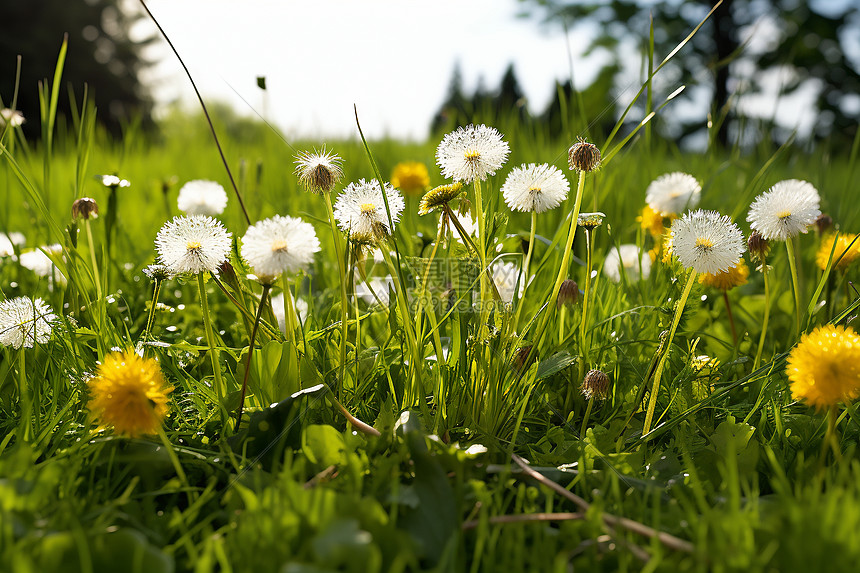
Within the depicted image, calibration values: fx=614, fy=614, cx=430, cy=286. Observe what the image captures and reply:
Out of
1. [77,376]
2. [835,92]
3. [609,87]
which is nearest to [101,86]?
[609,87]

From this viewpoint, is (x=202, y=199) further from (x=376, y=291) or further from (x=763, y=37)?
(x=763, y=37)

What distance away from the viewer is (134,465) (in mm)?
756

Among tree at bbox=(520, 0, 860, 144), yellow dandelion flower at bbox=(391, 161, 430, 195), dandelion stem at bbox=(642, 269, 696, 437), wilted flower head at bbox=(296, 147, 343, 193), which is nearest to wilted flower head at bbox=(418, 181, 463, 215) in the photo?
wilted flower head at bbox=(296, 147, 343, 193)

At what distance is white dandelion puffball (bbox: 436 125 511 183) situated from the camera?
0.86 metres

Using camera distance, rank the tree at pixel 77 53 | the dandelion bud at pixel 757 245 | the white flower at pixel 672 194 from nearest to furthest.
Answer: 1. the dandelion bud at pixel 757 245
2. the white flower at pixel 672 194
3. the tree at pixel 77 53

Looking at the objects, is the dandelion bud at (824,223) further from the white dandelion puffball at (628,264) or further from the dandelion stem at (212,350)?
the dandelion stem at (212,350)

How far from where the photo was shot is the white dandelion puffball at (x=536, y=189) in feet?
2.89

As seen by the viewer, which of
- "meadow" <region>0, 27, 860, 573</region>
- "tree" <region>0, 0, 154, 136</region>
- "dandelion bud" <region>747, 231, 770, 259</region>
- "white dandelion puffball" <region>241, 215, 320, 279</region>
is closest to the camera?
"meadow" <region>0, 27, 860, 573</region>

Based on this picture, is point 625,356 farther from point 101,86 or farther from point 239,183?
point 101,86

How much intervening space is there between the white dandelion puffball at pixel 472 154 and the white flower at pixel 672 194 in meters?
0.52

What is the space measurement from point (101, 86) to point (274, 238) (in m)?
19.0

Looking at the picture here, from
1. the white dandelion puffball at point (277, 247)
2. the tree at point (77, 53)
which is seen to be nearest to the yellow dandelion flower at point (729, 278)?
the white dandelion puffball at point (277, 247)

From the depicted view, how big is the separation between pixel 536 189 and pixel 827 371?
42 centimetres

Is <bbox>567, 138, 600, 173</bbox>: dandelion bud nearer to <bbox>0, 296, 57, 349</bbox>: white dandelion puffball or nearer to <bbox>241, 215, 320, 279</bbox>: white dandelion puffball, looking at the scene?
<bbox>241, 215, 320, 279</bbox>: white dandelion puffball
